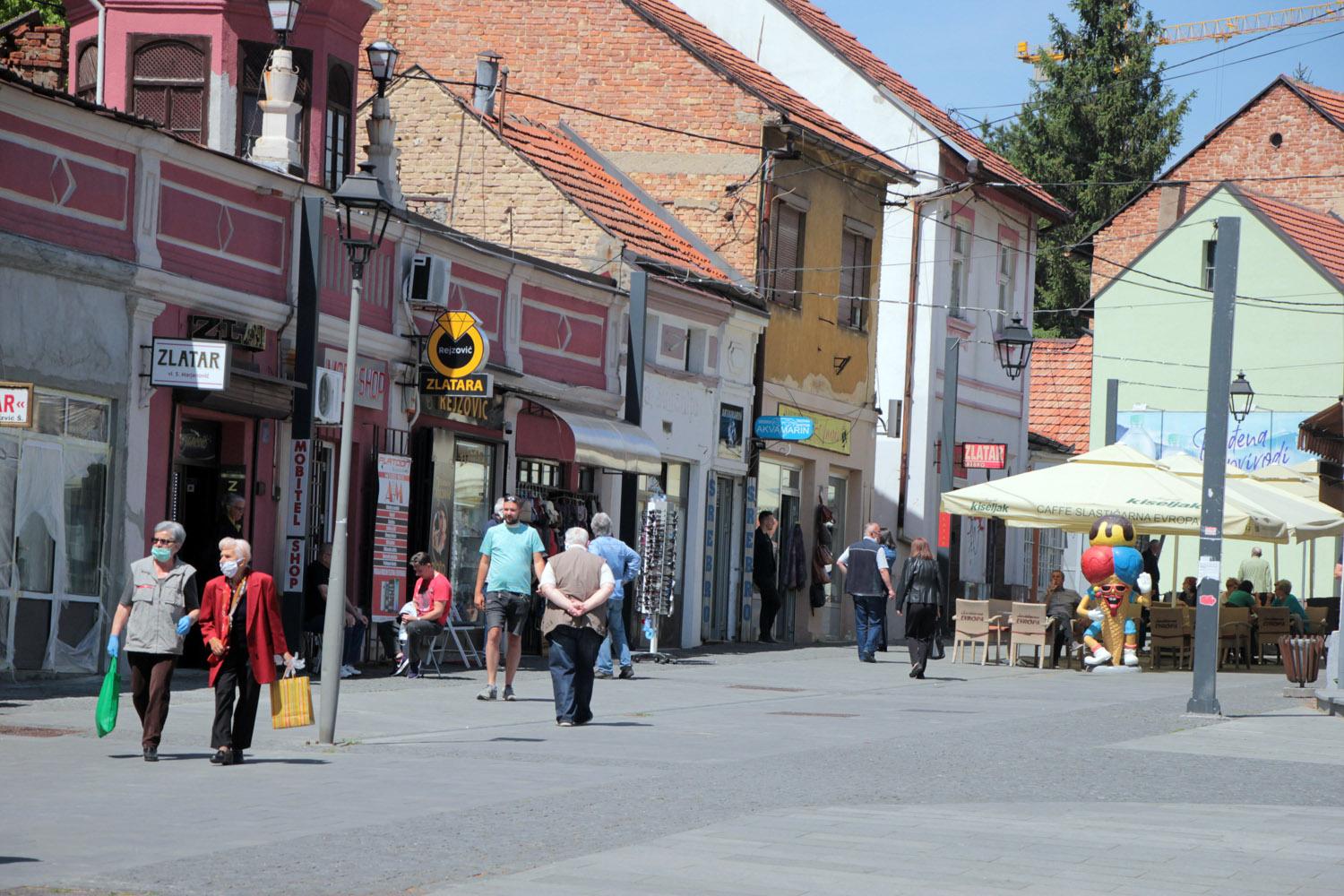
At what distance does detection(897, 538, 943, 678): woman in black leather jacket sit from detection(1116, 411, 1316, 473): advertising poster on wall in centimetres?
1973

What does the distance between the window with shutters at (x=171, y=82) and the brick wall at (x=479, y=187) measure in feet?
22.0

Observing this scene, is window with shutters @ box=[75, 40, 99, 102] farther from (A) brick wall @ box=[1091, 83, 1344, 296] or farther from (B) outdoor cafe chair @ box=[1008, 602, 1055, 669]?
(A) brick wall @ box=[1091, 83, 1344, 296]

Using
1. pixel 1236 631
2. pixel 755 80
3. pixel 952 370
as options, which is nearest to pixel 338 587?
pixel 1236 631

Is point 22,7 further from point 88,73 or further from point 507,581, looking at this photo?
point 507,581

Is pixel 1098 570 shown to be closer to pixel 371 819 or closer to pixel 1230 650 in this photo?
pixel 1230 650

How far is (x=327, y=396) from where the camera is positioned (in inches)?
816

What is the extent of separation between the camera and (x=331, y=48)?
22.6 meters

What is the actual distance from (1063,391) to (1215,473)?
108ft

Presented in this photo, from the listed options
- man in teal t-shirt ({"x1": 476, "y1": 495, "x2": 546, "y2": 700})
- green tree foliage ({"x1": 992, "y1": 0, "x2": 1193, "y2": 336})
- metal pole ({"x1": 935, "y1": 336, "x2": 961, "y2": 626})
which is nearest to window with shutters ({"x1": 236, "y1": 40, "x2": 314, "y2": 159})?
man in teal t-shirt ({"x1": 476, "y1": 495, "x2": 546, "y2": 700})

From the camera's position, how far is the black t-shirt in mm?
20203

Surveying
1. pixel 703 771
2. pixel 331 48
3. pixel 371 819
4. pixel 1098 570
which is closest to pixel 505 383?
pixel 331 48

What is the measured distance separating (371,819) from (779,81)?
88.7 feet

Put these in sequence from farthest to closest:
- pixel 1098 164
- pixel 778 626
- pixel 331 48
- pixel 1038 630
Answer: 1. pixel 1098 164
2. pixel 778 626
3. pixel 1038 630
4. pixel 331 48

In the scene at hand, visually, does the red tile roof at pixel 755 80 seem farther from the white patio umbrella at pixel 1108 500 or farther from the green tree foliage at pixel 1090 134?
the green tree foliage at pixel 1090 134
